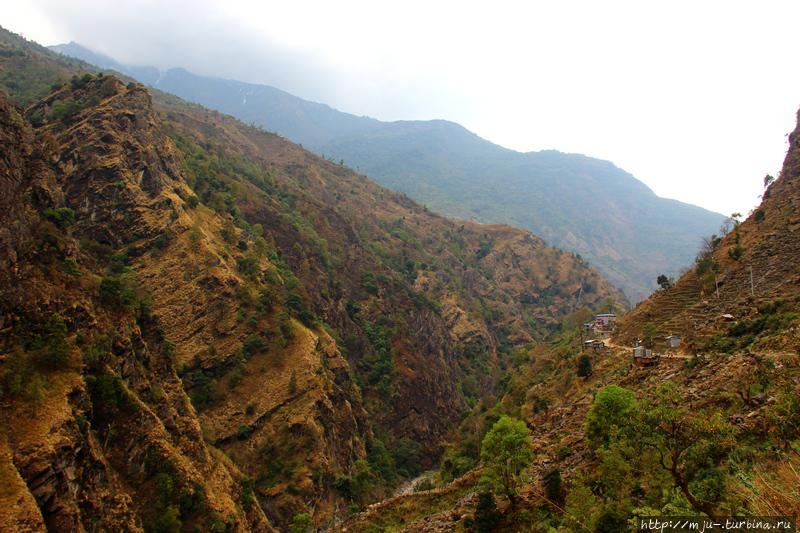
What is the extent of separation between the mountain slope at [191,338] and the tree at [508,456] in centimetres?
2080

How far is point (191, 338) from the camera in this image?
53.7 meters

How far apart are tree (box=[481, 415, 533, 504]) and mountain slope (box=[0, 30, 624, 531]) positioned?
68.2 ft

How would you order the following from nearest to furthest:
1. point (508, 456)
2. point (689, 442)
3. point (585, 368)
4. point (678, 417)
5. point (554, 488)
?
point (689, 442) → point (678, 417) → point (554, 488) → point (508, 456) → point (585, 368)

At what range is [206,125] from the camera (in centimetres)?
13650

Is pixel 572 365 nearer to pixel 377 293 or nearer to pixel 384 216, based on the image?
pixel 377 293

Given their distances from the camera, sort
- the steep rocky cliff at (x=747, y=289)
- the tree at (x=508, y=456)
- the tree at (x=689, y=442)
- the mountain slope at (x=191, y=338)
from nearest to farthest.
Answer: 1. the tree at (x=689, y=442)
2. the tree at (x=508, y=456)
3. the mountain slope at (x=191, y=338)
4. the steep rocky cliff at (x=747, y=289)

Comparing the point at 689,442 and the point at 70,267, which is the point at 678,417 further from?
the point at 70,267

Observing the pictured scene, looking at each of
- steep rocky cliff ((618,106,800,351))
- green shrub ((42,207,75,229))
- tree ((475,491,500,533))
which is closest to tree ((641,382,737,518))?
steep rocky cliff ((618,106,800,351))

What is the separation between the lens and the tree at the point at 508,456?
1110 inches

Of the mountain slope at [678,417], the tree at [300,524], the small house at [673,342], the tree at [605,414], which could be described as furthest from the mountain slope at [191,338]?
the small house at [673,342]

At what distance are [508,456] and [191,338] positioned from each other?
38993 mm

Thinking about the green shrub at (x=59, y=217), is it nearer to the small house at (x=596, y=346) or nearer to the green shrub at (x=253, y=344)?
the green shrub at (x=253, y=344)

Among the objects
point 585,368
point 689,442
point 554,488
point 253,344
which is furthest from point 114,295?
point 585,368

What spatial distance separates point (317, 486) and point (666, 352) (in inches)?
1381
